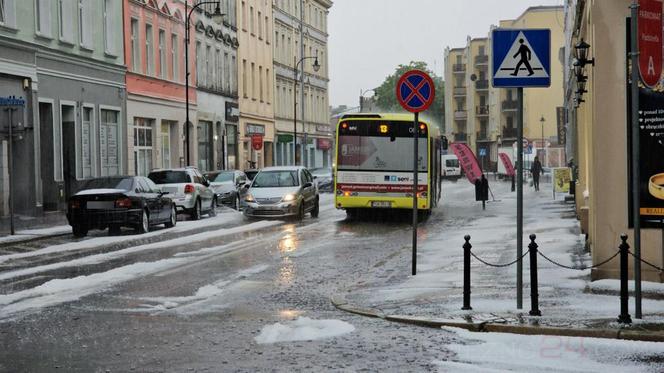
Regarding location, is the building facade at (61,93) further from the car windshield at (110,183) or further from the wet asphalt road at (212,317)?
the wet asphalt road at (212,317)

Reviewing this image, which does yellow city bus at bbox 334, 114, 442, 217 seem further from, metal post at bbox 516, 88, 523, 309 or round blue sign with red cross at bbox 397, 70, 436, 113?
metal post at bbox 516, 88, 523, 309

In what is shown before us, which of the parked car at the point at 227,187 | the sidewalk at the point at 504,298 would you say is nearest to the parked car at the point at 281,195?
the parked car at the point at 227,187

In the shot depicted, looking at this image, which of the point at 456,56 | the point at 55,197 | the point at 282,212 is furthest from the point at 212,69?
the point at 456,56

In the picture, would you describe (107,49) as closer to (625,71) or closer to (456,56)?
(625,71)

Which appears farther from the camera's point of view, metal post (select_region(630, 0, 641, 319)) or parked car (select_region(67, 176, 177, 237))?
parked car (select_region(67, 176, 177, 237))

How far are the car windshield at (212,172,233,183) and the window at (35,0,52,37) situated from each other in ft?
31.9

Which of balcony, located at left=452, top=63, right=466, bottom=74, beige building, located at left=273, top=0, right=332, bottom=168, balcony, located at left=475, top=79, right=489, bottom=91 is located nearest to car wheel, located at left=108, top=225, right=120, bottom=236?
beige building, located at left=273, top=0, right=332, bottom=168

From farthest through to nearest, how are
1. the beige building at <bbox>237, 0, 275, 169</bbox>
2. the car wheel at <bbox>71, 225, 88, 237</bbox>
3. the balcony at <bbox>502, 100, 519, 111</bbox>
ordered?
the balcony at <bbox>502, 100, 519, 111</bbox> < the beige building at <bbox>237, 0, 275, 169</bbox> < the car wheel at <bbox>71, 225, 88, 237</bbox>

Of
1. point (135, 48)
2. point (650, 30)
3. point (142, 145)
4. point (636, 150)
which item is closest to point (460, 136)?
point (142, 145)

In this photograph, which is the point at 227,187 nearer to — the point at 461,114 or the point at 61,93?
the point at 61,93

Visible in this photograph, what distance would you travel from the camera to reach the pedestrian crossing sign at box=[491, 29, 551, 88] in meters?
10.7

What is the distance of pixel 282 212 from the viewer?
2977cm

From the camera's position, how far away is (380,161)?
27.5 metres

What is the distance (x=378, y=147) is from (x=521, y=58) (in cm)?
1678
